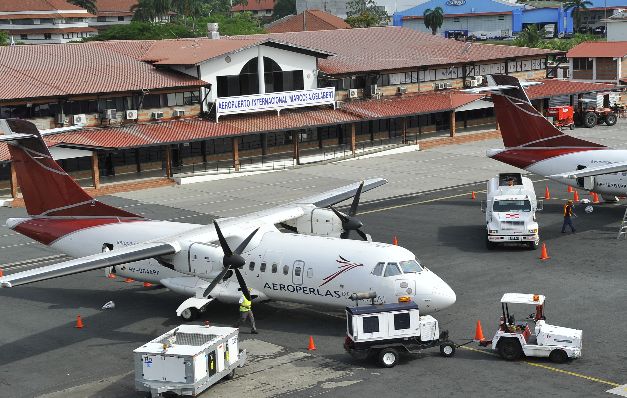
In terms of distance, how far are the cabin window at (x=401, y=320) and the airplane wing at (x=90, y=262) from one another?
9684 millimetres

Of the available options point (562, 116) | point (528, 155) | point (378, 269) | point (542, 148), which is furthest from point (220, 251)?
point (562, 116)

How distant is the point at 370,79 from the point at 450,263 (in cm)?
4302

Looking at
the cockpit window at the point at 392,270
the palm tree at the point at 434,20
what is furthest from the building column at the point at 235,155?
the palm tree at the point at 434,20

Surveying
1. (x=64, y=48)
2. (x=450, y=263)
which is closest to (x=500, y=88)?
(x=450, y=263)

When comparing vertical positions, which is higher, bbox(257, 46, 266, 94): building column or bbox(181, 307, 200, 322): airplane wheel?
bbox(257, 46, 266, 94): building column

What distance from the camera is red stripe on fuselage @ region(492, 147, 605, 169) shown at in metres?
56.5

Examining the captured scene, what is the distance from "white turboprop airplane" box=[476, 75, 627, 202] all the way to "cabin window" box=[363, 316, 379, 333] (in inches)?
1000

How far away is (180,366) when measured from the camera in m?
29.4

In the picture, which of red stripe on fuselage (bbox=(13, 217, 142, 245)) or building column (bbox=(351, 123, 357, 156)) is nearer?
red stripe on fuselage (bbox=(13, 217, 142, 245))

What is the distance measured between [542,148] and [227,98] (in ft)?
92.2

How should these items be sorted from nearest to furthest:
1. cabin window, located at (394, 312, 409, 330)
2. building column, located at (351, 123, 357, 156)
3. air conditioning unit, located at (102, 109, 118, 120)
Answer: cabin window, located at (394, 312, 409, 330), air conditioning unit, located at (102, 109, 118, 120), building column, located at (351, 123, 357, 156)

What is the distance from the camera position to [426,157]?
263ft

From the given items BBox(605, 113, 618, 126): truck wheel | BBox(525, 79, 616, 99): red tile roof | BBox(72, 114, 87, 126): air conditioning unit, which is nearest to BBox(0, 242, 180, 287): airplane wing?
BBox(72, 114, 87, 126): air conditioning unit

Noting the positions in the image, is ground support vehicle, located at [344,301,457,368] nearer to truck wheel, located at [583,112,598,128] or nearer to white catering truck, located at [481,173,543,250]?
white catering truck, located at [481,173,543,250]
